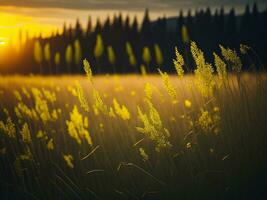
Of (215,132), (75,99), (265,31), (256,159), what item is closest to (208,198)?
(256,159)

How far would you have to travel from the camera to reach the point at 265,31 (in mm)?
44312

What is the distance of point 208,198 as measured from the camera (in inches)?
72.9

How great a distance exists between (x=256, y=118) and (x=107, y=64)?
4768cm

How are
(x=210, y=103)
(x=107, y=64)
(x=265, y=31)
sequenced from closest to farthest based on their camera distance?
(x=210, y=103) → (x=265, y=31) → (x=107, y=64)

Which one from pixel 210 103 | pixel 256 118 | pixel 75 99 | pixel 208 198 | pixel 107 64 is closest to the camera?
pixel 208 198

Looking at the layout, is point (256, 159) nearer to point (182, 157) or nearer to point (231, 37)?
point (182, 157)

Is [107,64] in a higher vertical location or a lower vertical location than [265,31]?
lower

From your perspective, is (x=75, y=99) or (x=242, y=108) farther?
(x=75, y=99)

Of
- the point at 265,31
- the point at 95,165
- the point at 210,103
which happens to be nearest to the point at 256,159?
the point at 210,103

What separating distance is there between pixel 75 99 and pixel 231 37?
43.3 metres

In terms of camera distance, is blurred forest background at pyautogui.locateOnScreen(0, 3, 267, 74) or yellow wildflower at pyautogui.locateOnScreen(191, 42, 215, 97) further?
blurred forest background at pyautogui.locateOnScreen(0, 3, 267, 74)

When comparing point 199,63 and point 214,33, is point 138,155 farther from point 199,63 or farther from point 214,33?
point 214,33

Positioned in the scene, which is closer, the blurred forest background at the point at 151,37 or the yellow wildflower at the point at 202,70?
the yellow wildflower at the point at 202,70

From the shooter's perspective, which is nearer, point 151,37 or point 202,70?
point 202,70
